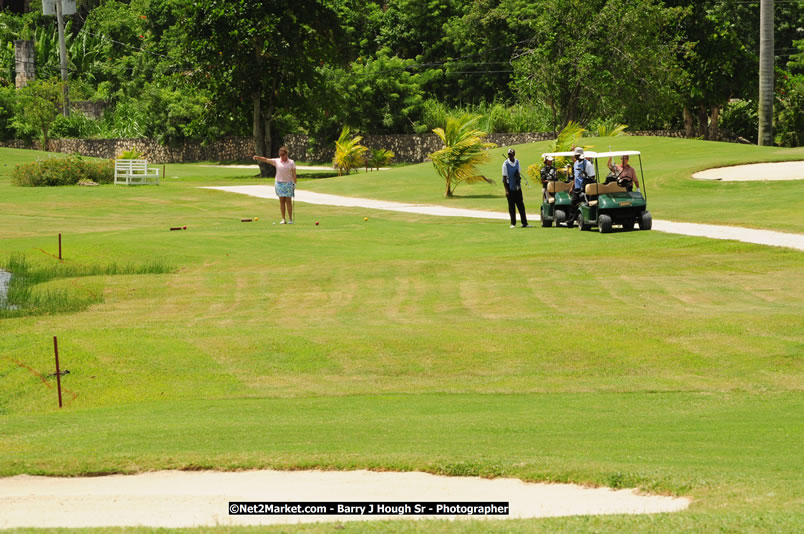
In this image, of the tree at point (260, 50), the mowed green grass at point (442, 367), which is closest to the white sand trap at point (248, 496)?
the mowed green grass at point (442, 367)

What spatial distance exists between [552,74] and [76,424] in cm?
5335

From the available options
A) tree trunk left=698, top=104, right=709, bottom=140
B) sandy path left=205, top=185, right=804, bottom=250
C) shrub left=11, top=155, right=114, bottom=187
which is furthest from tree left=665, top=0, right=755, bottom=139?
shrub left=11, top=155, right=114, bottom=187

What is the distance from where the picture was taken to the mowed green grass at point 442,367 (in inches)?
330

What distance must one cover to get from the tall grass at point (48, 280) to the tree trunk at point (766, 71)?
36.7 meters

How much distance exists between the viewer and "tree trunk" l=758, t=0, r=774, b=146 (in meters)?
49.6

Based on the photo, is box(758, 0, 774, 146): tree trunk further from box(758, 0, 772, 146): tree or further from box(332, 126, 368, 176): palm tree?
box(332, 126, 368, 176): palm tree

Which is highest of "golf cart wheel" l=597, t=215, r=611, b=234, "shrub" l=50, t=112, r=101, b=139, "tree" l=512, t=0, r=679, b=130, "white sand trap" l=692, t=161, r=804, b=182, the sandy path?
"tree" l=512, t=0, r=679, b=130

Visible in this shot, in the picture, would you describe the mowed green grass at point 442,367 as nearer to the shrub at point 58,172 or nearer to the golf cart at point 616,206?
the golf cart at point 616,206

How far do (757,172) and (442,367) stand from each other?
3109cm

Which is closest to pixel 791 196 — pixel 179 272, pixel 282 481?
pixel 179 272

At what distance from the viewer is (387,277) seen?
1978cm

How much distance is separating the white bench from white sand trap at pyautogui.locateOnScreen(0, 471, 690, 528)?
43.5 metres

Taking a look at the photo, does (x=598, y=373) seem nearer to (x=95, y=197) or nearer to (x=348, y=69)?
(x=95, y=197)

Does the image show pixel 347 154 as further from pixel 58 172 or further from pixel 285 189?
pixel 285 189
